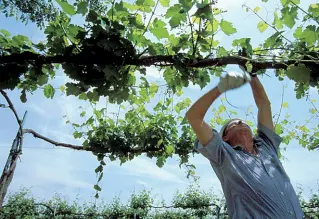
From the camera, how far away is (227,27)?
74.2 inches

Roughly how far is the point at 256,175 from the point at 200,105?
40 centimetres

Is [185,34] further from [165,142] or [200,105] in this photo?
[165,142]

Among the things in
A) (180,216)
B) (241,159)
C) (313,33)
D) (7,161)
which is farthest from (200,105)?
(180,216)

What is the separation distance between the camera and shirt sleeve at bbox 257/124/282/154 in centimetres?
195

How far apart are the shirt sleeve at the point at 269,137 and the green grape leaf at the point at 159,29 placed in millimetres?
726

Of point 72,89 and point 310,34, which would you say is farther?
point 72,89

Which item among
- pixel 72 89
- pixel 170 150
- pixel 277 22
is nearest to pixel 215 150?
pixel 277 22

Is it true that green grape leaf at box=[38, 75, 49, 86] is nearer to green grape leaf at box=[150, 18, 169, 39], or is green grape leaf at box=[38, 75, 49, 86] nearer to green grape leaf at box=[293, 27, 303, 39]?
green grape leaf at box=[150, 18, 169, 39]

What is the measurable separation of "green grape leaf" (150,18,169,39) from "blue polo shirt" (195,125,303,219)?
0.60 metres

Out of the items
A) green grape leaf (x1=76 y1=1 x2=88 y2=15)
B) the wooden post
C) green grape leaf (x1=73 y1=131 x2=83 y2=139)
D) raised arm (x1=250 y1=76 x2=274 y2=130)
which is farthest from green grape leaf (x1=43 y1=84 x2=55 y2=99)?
raised arm (x1=250 y1=76 x2=274 y2=130)

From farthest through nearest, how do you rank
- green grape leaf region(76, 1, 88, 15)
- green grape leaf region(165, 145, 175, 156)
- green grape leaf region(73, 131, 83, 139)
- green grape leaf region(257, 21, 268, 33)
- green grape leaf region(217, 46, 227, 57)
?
green grape leaf region(73, 131, 83, 139), green grape leaf region(165, 145, 175, 156), green grape leaf region(257, 21, 268, 33), green grape leaf region(217, 46, 227, 57), green grape leaf region(76, 1, 88, 15)

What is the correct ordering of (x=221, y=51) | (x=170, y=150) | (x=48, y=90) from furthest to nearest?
1. (x=170, y=150)
2. (x=48, y=90)
3. (x=221, y=51)

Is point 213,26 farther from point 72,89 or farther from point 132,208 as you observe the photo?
point 132,208

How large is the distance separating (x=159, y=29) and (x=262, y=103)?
0.70m
